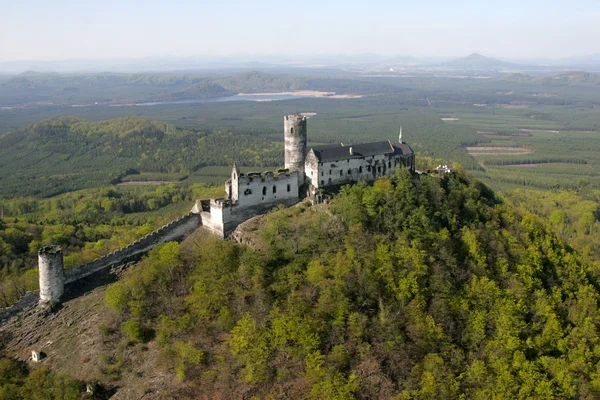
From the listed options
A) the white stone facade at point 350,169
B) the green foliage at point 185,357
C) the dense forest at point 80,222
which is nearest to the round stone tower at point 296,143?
the white stone facade at point 350,169

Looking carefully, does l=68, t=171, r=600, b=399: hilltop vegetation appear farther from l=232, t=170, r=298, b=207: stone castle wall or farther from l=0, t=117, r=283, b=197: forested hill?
l=0, t=117, r=283, b=197: forested hill

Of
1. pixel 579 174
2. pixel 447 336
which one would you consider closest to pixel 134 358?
pixel 447 336

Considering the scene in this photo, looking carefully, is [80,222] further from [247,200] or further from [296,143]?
[296,143]

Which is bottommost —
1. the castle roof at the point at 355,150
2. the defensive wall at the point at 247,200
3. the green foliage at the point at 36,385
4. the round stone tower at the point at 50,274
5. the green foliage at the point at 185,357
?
the green foliage at the point at 36,385

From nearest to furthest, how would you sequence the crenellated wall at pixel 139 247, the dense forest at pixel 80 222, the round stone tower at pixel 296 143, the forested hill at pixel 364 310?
1. the forested hill at pixel 364 310
2. the crenellated wall at pixel 139 247
3. the round stone tower at pixel 296 143
4. the dense forest at pixel 80 222

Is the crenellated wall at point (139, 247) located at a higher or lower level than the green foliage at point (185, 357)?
higher

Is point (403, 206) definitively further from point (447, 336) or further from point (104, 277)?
point (104, 277)

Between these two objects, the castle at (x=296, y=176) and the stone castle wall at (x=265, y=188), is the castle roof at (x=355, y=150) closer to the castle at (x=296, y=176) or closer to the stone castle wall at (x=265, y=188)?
the castle at (x=296, y=176)
